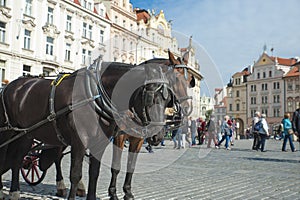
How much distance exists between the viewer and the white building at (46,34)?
25859mm

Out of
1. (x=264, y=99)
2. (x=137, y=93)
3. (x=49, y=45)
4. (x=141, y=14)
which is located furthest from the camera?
(x=264, y=99)

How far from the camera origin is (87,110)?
3768mm

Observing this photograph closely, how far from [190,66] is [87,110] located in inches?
55.6

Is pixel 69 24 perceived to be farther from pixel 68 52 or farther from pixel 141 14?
pixel 141 14

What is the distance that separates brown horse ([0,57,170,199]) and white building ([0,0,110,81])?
19.8m

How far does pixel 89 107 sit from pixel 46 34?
2694 centimetres

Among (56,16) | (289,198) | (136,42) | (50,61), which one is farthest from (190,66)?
(56,16)

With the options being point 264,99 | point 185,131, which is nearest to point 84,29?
point 185,131

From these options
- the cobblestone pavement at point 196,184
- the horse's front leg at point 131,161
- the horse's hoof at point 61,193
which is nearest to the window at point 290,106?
the cobblestone pavement at point 196,184

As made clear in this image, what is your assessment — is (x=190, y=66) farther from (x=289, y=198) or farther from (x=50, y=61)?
(x=50, y=61)

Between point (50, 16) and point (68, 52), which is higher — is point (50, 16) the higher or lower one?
the higher one

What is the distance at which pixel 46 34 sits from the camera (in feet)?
95.3

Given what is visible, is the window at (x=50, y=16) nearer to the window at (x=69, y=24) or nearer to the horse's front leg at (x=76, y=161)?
the window at (x=69, y=24)

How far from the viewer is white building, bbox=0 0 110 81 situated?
25859mm
